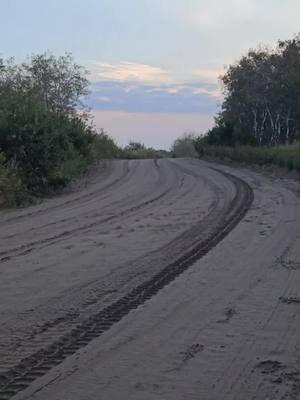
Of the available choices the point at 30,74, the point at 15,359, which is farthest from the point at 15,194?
the point at 30,74

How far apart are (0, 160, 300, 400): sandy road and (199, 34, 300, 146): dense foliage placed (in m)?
27.5

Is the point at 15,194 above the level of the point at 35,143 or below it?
below

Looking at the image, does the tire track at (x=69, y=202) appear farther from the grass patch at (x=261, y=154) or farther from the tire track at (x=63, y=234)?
the grass patch at (x=261, y=154)

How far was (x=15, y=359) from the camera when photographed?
4867 millimetres

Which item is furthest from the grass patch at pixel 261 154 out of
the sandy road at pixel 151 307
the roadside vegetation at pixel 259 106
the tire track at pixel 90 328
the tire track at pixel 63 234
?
the tire track at pixel 90 328

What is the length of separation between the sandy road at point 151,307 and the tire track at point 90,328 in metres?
0.01

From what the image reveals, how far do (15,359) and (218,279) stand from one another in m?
3.49

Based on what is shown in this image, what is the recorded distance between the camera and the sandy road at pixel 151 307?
14.6 feet

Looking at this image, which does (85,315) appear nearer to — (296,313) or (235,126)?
(296,313)

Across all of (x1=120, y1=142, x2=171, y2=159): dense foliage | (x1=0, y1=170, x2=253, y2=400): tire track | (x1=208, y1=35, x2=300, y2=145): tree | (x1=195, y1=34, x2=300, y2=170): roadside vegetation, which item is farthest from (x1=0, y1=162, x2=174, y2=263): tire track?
(x1=120, y1=142, x2=171, y2=159): dense foliage

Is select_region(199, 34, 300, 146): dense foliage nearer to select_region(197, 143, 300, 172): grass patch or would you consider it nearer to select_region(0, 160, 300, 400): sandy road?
select_region(197, 143, 300, 172): grass patch

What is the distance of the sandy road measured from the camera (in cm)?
446

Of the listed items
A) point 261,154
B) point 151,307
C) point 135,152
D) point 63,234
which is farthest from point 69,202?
point 135,152

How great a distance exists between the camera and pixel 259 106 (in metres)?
42.1
